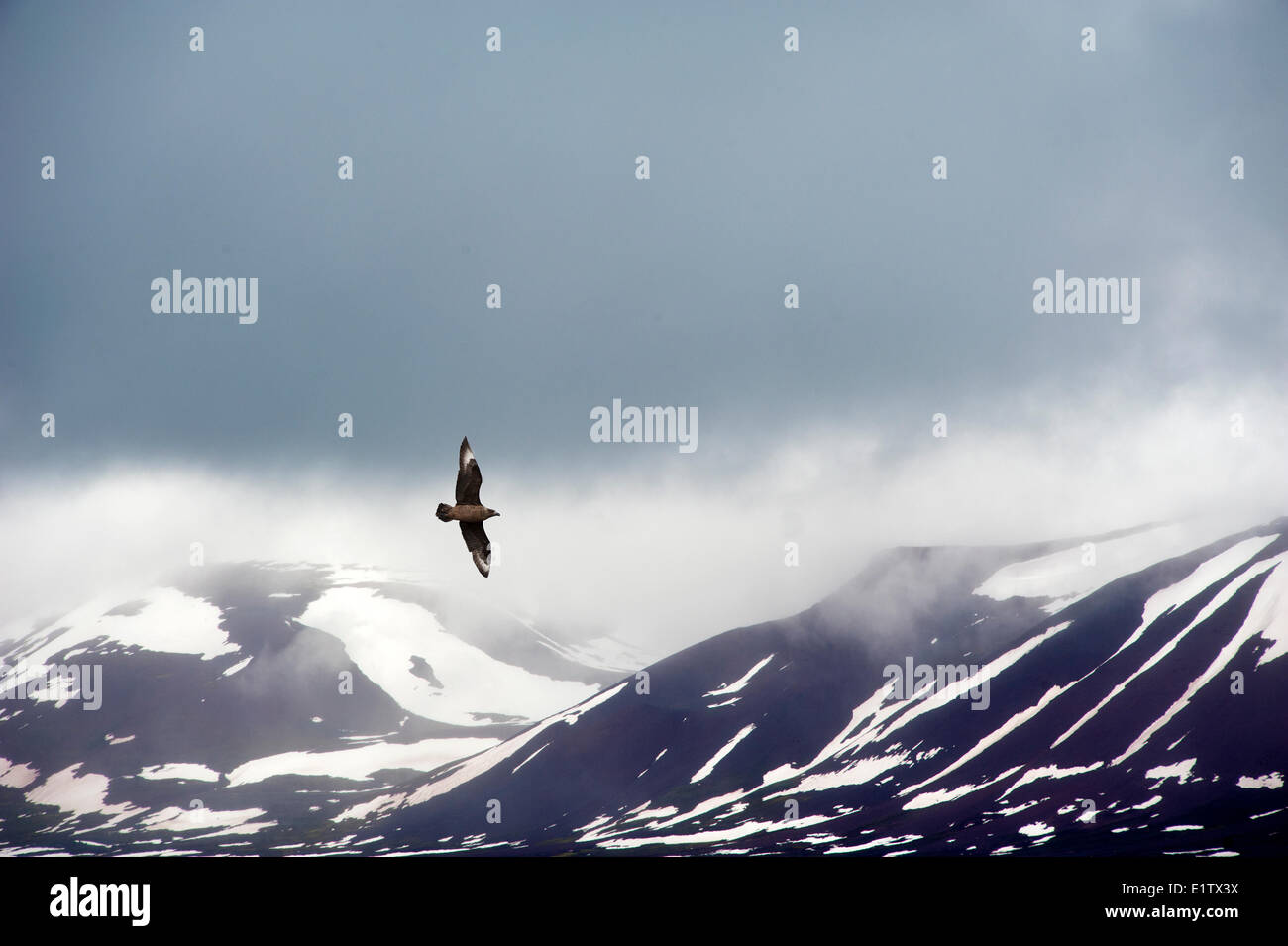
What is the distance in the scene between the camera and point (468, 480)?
42.7m

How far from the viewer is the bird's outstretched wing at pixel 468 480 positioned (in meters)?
42.6

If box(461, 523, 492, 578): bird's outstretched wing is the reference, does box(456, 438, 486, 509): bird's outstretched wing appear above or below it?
above

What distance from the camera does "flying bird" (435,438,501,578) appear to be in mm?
42469

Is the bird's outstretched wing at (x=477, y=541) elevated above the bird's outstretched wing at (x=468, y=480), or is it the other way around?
the bird's outstretched wing at (x=468, y=480)

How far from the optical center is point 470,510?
42.7 meters

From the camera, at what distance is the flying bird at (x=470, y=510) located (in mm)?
42469

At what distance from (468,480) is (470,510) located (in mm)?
1123

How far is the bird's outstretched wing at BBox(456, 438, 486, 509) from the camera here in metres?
42.6
